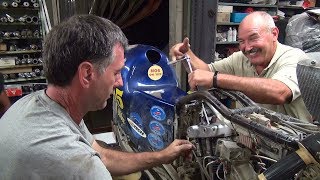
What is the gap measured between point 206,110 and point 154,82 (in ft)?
2.20

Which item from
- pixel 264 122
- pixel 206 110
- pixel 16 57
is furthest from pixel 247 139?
pixel 16 57

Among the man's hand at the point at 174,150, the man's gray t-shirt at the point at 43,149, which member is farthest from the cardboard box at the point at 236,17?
the man's gray t-shirt at the point at 43,149

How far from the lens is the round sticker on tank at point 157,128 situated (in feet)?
5.83

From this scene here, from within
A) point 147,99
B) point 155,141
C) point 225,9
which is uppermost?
point 225,9

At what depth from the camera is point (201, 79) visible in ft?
5.29

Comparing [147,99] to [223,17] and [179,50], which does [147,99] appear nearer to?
[179,50]

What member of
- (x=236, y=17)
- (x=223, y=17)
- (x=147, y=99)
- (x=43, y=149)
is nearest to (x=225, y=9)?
(x=223, y=17)

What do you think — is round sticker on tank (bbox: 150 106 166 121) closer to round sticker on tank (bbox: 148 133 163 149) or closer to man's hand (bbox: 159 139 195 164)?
round sticker on tank (bbox: 148 133 163 149)

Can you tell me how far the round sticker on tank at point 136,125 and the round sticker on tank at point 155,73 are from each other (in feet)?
0.98

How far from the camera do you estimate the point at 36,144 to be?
0.81 m

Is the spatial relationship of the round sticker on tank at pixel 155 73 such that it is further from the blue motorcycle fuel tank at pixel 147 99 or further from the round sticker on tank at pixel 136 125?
the round sticker on tank at pixel 136 125

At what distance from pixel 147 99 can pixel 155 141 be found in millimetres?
269

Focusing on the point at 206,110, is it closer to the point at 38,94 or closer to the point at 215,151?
the point at 215,151

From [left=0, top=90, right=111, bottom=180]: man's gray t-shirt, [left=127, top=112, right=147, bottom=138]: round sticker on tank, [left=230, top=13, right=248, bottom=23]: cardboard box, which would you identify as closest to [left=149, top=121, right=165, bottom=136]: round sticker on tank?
[left=127, top=112, right=147, bottom=138]: round sticker on tank
